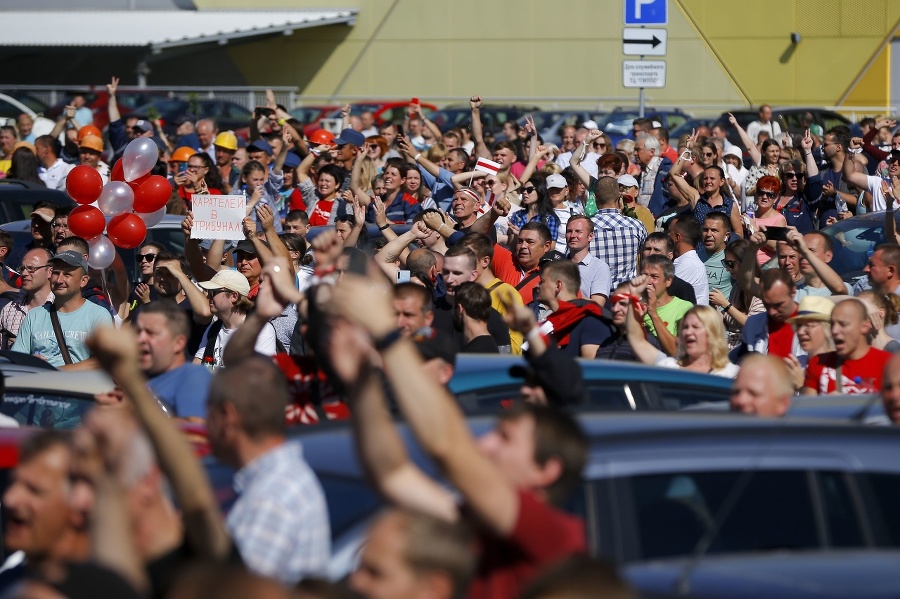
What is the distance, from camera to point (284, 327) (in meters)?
9.32

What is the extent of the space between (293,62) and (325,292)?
33.3 m

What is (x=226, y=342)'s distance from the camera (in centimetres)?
855

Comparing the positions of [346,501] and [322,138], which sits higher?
[322,138]

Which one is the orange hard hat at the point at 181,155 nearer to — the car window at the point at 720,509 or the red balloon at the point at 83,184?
the red balloon at the point at 83,184

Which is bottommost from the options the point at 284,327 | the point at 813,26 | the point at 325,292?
the point at 284,327

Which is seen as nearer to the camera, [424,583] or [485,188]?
[424,583]

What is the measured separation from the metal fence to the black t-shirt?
2183 centimetres

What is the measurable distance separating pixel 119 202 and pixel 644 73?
7614 mm

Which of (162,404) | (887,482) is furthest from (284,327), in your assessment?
(887,482)

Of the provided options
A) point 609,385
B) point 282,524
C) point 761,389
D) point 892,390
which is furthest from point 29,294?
point 282,524

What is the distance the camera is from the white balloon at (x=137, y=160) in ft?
37.0

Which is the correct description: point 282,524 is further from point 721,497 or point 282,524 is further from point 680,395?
point 680,395

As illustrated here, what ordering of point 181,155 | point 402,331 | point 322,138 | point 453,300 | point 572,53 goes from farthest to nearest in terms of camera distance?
point 572,53 → point 181,155 → point 322,138 → point 453,300 → point 402,331

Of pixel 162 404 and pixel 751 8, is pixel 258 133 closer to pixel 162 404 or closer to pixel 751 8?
pixel 162 404
